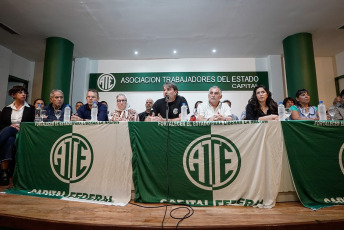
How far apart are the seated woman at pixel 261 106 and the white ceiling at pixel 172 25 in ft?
6.86

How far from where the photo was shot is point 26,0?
3537mm

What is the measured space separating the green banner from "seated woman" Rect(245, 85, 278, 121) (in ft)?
10.5

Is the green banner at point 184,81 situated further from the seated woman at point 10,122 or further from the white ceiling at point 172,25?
the seated woman at point 10,122

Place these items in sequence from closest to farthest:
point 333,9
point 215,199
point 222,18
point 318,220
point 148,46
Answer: point 318,220
point 215,199
point 333,9
point 222,18
point 148,46

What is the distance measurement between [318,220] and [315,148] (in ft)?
2.21

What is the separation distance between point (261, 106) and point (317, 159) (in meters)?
0.95

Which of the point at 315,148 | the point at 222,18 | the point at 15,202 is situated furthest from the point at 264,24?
the point at 15,202

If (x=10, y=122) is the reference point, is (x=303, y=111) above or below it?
above

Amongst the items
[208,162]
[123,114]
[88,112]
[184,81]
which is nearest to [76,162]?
[123,114]

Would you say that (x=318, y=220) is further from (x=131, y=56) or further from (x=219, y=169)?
(x=131, y=56)

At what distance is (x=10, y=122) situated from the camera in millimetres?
2795

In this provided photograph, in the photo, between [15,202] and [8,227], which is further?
[15,202]

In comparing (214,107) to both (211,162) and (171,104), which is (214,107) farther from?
(211,162)

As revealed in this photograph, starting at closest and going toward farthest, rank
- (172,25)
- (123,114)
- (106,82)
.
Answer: (123,114) < (172,25) < (106,82)
